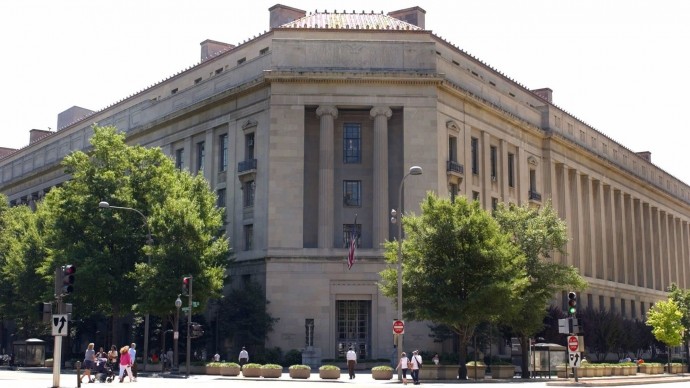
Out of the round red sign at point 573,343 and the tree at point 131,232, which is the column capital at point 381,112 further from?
the round red sign at point 573,343

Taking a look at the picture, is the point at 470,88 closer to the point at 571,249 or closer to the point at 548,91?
the point at 571,249

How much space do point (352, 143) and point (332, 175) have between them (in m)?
3.36

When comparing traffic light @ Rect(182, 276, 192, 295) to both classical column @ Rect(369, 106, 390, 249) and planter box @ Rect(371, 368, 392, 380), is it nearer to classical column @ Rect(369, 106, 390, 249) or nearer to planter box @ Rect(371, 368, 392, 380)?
planter box @ Rect(371, 368, 392, 380)

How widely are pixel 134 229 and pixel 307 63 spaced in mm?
17214

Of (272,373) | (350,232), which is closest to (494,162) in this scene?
(350,232)

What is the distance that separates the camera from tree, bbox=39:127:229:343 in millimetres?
52156

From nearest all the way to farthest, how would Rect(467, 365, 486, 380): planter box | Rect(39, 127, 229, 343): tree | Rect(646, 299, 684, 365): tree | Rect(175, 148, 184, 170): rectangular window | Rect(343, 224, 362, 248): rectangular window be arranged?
Rect(467, 365, 486, 380): planter box
Rect(39, 127, 229, 343): tree
Rect(343, 224, 362, 248): rectangular window
Rect(175, 148, 184, 170): rectangular window
Rect(646, 299, 684, 365): tree

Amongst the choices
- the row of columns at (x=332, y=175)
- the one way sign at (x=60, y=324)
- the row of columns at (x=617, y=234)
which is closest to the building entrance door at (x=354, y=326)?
the row of columns at (x=332, y=175)

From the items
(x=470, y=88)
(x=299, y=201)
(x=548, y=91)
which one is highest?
(x=548, y=91)

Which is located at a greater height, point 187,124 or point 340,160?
point 187,124

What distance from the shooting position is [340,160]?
6200 cm

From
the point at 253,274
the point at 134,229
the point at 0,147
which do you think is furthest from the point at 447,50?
the point at 0,147

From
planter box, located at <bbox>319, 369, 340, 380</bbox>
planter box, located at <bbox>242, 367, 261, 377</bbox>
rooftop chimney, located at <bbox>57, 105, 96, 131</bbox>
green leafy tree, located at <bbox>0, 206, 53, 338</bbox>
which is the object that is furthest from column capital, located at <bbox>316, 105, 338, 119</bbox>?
rooftop chimney, located at <bbox>57, 105, 96, 131</bbox>

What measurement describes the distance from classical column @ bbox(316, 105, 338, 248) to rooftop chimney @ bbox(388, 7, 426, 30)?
51.9ft
